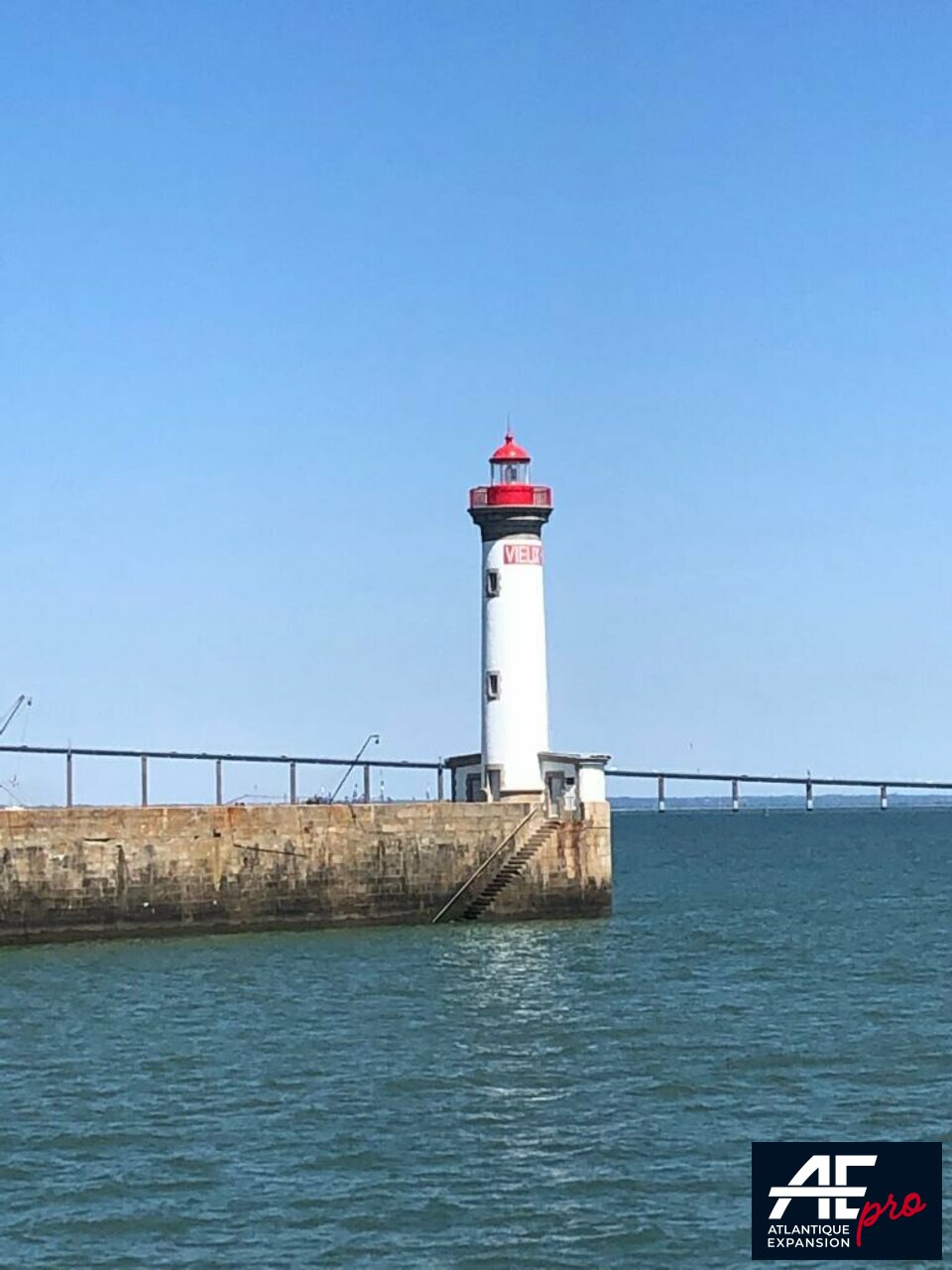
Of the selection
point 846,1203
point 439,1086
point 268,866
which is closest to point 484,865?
point 268,866

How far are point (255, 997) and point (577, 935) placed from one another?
9827 millimetres

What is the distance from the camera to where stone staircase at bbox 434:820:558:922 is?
43125 mm

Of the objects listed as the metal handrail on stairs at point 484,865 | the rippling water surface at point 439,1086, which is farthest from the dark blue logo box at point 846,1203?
the metal handrail on stairs at point 484,865

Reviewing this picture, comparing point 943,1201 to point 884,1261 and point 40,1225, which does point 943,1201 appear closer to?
point 884,1261

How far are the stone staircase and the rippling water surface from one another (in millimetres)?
600

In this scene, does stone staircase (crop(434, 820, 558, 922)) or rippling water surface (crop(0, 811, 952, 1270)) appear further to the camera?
stone staircase (crop(434, 820, 558, 922))

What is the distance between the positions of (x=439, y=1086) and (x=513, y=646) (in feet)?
61.0

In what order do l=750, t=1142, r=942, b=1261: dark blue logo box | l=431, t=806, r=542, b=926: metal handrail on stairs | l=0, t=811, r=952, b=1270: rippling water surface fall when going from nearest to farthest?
l=750, t=1142, r=942, b=1261: dark blue logo box, l=0, t=811, r=952, b=1270: rippling water surface, l=431, t=806, r=542, b=926: metal handrail on stairs

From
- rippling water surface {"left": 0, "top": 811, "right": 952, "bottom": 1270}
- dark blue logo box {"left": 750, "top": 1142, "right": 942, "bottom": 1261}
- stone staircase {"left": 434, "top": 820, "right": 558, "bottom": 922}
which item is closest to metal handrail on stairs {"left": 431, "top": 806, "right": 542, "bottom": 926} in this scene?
stone staircase {"left": 434, "top": 820, "right": 558, "bottom": 922}

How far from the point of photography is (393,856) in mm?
42625

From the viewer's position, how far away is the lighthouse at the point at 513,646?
44656 millimetres

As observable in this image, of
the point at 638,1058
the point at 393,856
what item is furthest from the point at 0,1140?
the point at 393,856

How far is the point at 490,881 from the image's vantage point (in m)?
43.3

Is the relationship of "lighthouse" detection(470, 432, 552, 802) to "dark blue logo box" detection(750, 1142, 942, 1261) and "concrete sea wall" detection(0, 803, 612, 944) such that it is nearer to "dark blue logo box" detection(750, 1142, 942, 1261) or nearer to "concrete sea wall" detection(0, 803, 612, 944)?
"concrete sea wall" detection(0, 803, 612, 944)
